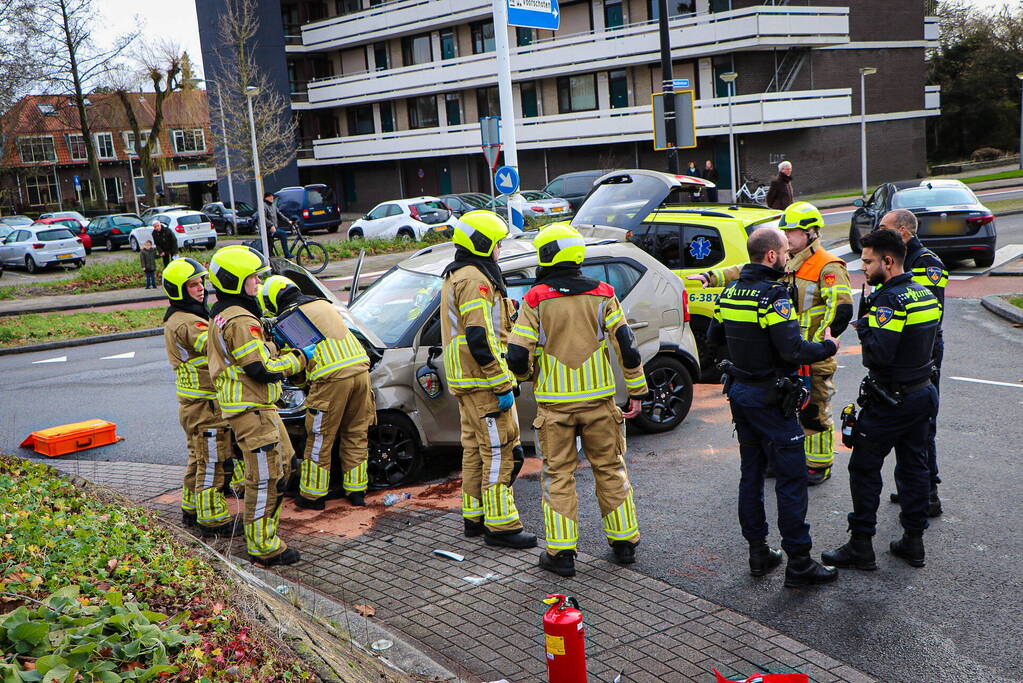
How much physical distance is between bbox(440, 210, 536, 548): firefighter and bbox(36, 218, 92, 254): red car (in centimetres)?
3221

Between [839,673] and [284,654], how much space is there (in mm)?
2561

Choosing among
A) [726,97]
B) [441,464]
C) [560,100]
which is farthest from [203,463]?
[560,100]

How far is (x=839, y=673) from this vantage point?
4344 millimetres

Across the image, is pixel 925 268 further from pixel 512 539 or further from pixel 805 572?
pixel 512 539

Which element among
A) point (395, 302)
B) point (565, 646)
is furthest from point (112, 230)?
point (565, 646)

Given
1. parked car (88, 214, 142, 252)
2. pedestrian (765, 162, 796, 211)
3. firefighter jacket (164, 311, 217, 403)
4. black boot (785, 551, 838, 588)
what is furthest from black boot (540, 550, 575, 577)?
parked car (88, 214, 142, 252)

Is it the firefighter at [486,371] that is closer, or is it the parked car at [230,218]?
the firefighter at [486,371]

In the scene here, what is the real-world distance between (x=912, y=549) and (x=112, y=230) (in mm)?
37800

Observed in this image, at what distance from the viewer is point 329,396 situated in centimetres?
668

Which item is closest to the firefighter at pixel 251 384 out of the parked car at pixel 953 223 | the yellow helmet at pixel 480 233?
the yellow helmet at pixel 480 233

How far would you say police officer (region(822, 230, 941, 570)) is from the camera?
5.27 meters

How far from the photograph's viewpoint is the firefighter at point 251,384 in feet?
19.2

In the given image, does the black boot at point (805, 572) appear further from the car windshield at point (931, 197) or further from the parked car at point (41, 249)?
the parked car at point (41, 249)

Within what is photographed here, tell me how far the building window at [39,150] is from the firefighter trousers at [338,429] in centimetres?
7578
